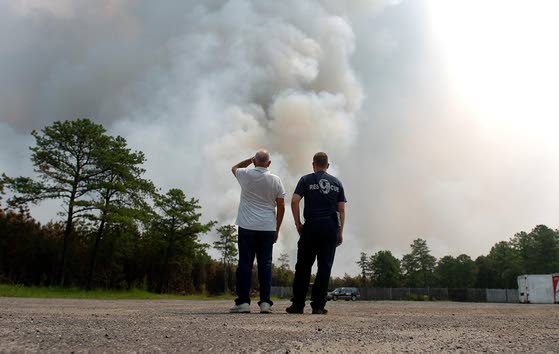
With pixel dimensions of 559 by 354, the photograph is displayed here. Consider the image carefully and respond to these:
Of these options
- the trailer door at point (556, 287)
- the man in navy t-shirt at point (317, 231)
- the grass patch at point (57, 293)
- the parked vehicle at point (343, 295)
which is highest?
the man in navy t-shirt at point (317, 231)

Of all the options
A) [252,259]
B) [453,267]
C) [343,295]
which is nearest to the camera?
[252,259]

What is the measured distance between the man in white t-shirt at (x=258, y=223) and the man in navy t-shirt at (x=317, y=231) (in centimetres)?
28

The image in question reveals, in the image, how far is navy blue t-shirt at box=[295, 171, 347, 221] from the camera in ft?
18.6

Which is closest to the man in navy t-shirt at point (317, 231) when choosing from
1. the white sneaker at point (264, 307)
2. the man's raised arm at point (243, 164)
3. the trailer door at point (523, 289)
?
the white sneaker at point (264, 307)

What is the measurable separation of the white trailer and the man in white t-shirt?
35345mm

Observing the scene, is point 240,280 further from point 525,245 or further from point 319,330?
point 525,245

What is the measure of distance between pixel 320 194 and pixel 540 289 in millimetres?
35824

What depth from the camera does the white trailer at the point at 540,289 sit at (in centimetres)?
3353

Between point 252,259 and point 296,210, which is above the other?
point 296,210

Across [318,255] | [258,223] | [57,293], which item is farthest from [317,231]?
[57,293]

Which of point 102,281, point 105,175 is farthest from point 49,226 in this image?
point 105,175

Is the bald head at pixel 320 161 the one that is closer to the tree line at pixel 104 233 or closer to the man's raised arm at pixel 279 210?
the man's raised arm at pixel 279 210

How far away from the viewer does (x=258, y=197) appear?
5.72 meters

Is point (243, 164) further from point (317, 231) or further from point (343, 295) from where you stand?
point (343, 295)
